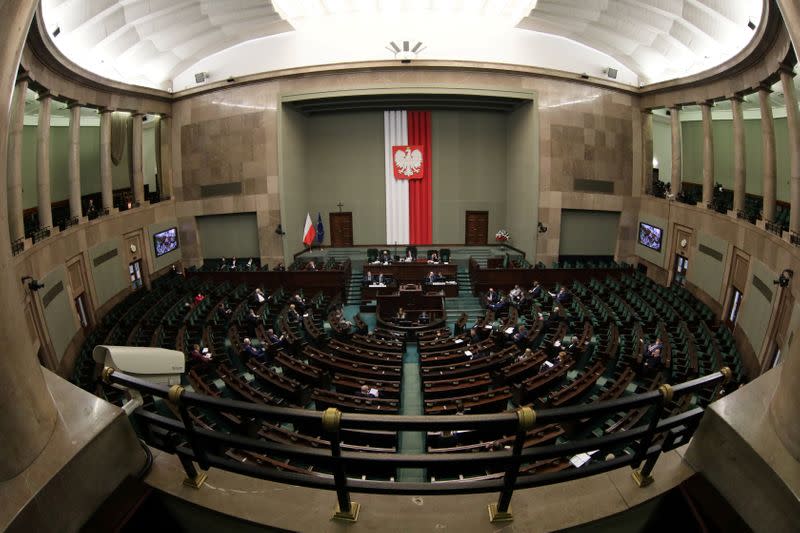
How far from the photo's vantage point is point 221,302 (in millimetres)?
13789

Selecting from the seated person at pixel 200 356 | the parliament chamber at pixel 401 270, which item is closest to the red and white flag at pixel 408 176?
the parliament chamber at pixel 401 270

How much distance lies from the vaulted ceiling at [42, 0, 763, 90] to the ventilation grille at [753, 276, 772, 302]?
23.5 feet

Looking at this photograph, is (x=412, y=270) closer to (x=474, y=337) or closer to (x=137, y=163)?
(x=474, y=337)

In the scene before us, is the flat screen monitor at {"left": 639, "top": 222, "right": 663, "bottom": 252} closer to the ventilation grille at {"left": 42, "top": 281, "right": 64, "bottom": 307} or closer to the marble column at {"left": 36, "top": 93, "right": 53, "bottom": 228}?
the ventilation grille at {"left": 42, "top": 281, "right": 64, "bottom": 307}

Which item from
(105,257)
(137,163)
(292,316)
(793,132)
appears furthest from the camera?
(137,163)

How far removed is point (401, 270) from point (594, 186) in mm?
9196

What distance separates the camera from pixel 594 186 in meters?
19.3

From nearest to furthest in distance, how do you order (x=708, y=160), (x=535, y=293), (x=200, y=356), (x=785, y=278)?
(x=200, y=356)
(x=785, y=278)
(x=535, y=293)
(x=708, y=160)

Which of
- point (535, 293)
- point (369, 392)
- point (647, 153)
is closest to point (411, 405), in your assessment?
point (369, 392)

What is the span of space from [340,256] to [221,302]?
774 centimetres

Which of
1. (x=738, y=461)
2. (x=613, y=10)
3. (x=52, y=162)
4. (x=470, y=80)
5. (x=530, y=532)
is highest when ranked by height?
(x=613, y=10)

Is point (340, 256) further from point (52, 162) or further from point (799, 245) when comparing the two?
point (799, 245)

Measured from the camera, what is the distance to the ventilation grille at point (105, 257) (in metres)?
15.0

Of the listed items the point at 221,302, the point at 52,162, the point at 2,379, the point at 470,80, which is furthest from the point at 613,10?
the point at 52,162
